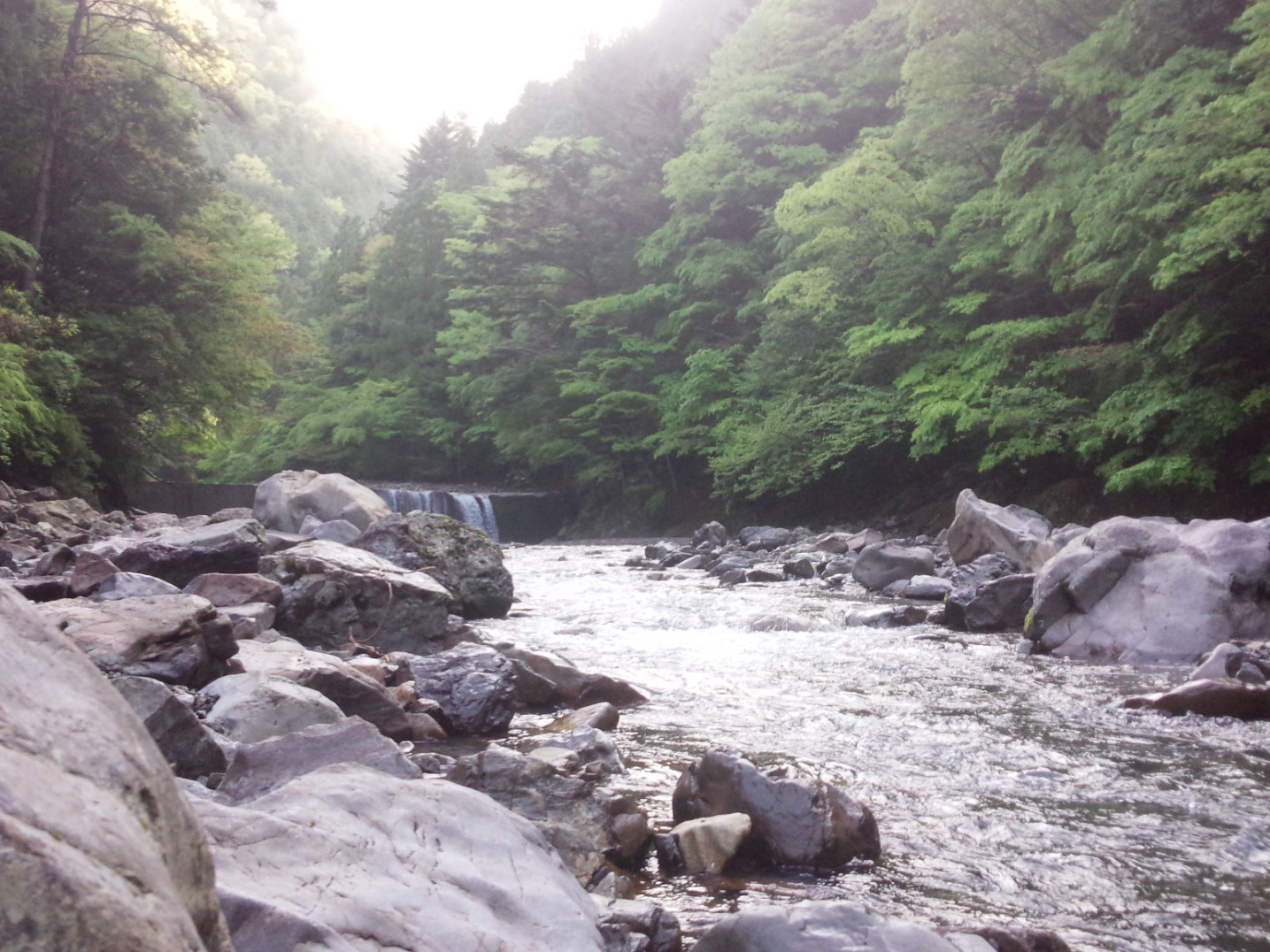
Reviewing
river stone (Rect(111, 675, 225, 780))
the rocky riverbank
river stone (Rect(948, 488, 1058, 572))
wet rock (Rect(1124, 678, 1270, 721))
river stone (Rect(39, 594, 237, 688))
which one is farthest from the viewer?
river stone (Rect(948, 488, 1058, 572))

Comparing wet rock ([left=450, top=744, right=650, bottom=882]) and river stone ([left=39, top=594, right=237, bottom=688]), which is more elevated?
river stone ([left=39, top=594, right=237, bottom=688])

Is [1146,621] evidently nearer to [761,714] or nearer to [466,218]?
[761,714]

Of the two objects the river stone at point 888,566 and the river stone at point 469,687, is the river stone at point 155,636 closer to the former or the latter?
the river stone at point 469,687

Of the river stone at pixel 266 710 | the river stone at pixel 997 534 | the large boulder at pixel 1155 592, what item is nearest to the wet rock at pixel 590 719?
the river stone at pixel 266 710

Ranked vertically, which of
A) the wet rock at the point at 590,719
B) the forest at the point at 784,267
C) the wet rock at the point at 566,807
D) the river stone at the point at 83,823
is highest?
the forest at the point at 784,267

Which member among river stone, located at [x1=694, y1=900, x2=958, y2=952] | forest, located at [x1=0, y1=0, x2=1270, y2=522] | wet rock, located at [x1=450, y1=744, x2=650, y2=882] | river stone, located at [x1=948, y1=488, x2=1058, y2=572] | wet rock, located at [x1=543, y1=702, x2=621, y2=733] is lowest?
wet rock, located at [x1=543, y1=702, x2=621, y2=733]

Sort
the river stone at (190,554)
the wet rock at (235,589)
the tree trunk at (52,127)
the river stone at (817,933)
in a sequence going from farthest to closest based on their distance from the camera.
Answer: the tree trunk at (52,127) < the river stone at (190,554) < the wet rock at (235,589) < the river stone at (817,933)

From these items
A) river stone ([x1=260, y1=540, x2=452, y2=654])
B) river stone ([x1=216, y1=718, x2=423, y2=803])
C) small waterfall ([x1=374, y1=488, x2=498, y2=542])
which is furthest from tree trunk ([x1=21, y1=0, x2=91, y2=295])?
river stone ([x1=216, y1=718, x2=423, y2=803])

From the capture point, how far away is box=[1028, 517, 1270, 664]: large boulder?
6.02 m

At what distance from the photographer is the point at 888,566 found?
10078 millimetres

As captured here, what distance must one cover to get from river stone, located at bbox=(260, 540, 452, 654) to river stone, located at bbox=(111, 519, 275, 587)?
0.18 m

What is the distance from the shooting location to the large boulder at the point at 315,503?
12.0m

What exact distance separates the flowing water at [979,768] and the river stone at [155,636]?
6.24 feet

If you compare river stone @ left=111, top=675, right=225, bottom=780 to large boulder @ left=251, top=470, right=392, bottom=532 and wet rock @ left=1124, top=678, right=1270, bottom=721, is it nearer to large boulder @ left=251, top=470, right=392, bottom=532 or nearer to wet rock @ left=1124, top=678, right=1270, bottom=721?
wet rock @ left=1124, top=678, right=1270, bottom=721
